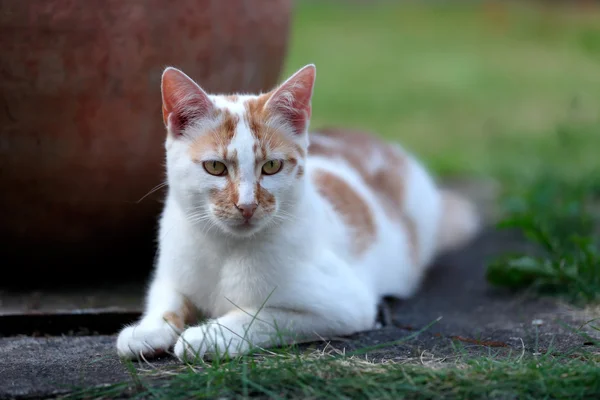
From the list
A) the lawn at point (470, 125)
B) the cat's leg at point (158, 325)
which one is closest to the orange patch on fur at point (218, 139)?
the cat's leg at point (158, 325)

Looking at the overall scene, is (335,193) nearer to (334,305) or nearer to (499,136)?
(334,305)

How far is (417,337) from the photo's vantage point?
8.56 ft

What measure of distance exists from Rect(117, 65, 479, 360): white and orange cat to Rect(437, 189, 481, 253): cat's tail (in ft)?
4.84

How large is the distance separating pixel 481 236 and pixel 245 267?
2.26 metres

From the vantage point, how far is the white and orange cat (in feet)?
7.73

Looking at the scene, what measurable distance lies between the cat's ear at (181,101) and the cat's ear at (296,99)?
0.21 metres

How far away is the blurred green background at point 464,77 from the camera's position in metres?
6.16

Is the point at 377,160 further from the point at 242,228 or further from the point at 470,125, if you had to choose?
the point at 470,125

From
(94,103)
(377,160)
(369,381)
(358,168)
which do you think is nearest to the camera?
(369,381)

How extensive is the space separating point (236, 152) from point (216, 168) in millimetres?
81

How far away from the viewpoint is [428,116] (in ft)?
25.5

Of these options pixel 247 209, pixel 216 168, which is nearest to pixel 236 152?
pixel 216 168

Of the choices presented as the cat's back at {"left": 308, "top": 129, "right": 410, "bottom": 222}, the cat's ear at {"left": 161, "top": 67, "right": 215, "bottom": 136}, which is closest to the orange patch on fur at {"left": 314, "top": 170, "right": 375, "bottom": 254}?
the cat's back at {"left": 308, "top": 129, "right": 410, "bottom": 222}

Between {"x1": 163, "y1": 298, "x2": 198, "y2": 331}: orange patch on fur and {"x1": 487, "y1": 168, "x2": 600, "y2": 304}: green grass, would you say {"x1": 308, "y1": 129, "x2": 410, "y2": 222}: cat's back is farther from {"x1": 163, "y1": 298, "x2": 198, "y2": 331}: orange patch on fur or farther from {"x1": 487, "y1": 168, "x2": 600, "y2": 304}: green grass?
{"x1": 163, "y1": 298, "x2": 198, "y2": 331}: orange patch on fur
